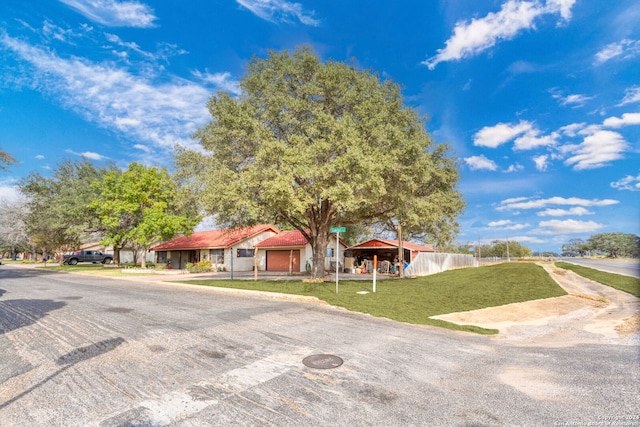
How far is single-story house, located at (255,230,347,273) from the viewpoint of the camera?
30219mm

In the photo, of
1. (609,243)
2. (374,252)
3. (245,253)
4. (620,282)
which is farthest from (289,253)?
(609,243)

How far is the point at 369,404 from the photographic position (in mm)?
3799

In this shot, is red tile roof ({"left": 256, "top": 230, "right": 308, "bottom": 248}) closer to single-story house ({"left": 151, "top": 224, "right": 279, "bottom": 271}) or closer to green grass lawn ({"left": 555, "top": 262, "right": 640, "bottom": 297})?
single-story house ({"left": 151, "top": 224, "right": 279, "bottom": 271})

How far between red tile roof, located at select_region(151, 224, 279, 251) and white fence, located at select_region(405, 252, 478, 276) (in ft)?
45.4

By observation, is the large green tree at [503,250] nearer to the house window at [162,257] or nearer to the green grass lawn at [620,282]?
the green grass lawn at [620,282]

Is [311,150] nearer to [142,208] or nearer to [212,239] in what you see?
[142,208]

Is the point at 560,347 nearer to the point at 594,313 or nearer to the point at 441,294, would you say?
the point at 594,313

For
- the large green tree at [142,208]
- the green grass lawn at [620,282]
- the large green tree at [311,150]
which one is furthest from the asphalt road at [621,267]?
the large green tree at [142,208]

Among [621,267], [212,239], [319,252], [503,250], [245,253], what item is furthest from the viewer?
[503,250]

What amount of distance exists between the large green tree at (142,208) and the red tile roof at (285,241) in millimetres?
6745

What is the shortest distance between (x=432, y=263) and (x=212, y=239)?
71.6ft

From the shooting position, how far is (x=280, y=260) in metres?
31.5

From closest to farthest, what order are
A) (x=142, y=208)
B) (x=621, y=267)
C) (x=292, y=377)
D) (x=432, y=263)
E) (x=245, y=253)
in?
(x=292, y=377) → (x=142, y=208) → (x=432, y=263) → (x=245, y=253) → (x=621, y=267)

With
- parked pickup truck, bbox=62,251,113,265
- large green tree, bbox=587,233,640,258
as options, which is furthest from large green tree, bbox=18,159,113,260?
large green tree, bbox=587,233,640,258
